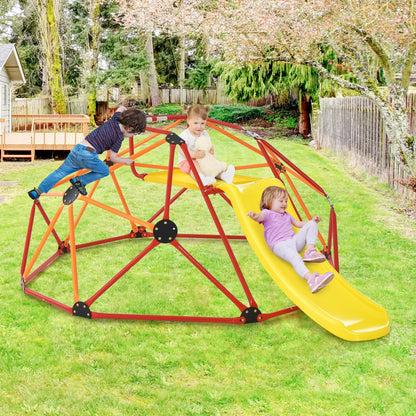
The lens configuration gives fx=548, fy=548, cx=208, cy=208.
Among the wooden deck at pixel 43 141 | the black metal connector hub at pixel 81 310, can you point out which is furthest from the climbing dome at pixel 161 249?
the wooden deck at pixel 43 141

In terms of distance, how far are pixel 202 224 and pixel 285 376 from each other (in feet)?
15.6

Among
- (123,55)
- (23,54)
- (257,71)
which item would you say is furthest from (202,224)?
(23,54)

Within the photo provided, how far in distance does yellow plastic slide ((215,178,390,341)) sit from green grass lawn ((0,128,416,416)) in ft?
0.44

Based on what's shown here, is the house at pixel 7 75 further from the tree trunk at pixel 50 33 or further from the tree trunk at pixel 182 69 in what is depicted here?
the tree trunk at pixel 182 69

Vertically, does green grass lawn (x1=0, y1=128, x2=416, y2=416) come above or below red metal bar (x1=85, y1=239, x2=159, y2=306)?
below

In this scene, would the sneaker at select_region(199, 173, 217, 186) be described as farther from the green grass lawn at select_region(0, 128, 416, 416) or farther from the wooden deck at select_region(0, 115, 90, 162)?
the wooden deck at select_region(0, 115, 90, 162)

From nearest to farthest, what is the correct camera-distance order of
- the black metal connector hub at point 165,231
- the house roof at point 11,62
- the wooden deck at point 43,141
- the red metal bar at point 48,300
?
the black metal connector hub at point 165,231, the red metal bar at point 48,300, the wooden deck at point 43,141, the house roof at point 11,62

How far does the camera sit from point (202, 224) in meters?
8.59

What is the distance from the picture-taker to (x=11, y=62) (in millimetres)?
22422

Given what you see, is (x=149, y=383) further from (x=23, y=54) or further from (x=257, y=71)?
(x=23, y=54)

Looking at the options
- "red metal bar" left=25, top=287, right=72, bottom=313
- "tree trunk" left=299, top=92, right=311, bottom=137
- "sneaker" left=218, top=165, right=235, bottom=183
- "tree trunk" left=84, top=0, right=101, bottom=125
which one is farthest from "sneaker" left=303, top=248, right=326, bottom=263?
"tree trunk" left=84, top=0, right=101, bottom=125

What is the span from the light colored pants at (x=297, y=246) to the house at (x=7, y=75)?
1875 centimetres

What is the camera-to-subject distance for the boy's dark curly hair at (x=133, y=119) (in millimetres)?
5125

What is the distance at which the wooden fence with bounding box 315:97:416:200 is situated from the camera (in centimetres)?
1063
